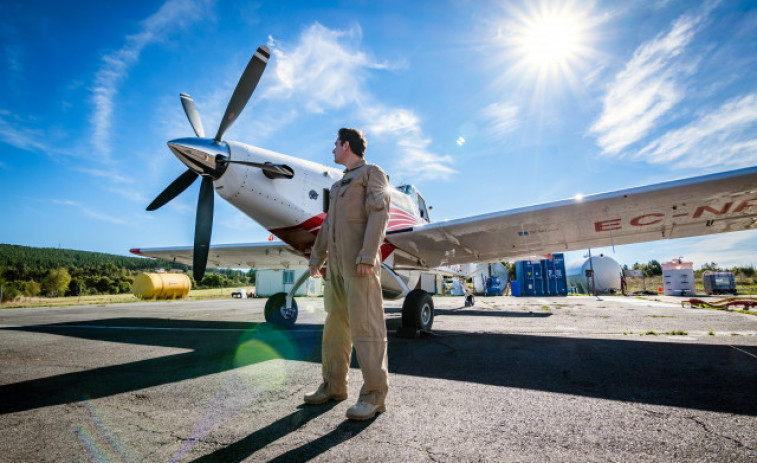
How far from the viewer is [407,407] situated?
7.52ft

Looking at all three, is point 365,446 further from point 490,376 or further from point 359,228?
point 490,376

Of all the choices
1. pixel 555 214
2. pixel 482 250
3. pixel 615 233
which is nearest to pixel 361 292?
pixel 555 214

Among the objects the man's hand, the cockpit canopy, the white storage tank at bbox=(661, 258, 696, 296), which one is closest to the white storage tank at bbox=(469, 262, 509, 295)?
the white storage tank at bbox=(661, 258, 696, 296)

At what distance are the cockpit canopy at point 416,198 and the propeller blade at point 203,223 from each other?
460cm

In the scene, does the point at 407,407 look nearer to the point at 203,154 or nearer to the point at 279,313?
the point at 203,154

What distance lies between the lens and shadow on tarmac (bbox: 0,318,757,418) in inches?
97.7

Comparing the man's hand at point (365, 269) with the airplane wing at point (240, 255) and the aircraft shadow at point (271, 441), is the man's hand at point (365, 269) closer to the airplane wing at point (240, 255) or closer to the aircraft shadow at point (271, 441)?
the aircraft shadow at point (271, 441)

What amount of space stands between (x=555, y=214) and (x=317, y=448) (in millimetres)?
5769

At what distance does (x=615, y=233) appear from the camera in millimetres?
7230

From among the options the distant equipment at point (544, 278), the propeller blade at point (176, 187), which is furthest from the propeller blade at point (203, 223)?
the distant equipment at point (544, 278)

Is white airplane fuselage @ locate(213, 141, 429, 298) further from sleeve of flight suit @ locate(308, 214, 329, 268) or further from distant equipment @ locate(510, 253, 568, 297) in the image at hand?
distant equipment @ locate(510, 253, 568, 297)

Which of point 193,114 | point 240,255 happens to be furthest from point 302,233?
point 240,255

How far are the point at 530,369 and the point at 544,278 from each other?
27.3 meters

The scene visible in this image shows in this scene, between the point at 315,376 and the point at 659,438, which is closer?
the point at 659,438
